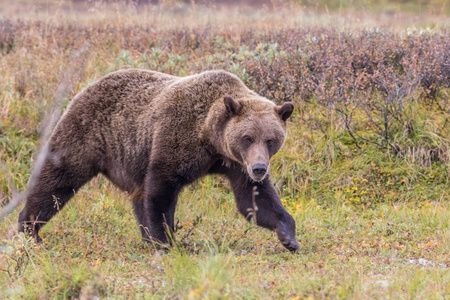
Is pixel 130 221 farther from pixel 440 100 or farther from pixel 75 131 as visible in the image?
pixel 440 100

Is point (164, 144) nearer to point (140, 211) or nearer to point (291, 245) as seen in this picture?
point (140, 211)

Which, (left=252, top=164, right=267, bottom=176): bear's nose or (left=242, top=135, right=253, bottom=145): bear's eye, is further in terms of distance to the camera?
(left=242, top=135, right=253, bottom=145): bear's eye

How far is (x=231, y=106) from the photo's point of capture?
17.8 ft

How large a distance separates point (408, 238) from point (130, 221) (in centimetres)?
338

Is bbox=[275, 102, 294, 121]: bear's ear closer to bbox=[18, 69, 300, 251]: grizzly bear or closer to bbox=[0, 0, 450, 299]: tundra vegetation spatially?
bbox=[18, 69, 300, 251]: grizzly bear

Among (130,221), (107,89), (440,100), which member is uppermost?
(107,89)

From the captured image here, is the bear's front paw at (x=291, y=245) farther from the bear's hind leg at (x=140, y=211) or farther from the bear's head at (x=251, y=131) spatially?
the bear's hind leg at (x=140, y=211)

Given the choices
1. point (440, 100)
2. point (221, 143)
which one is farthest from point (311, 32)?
point (221, 143)

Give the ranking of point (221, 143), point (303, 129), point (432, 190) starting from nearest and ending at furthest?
point (221, 143) → point (432, 190) → point (303, 129)

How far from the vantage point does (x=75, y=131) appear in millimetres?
6148

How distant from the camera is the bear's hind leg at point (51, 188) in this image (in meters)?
6.13

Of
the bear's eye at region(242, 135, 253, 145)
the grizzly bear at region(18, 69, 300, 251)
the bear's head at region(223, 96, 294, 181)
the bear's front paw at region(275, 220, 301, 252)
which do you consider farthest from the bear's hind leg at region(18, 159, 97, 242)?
the bear's front paw at region(275, 220, 301, 252)

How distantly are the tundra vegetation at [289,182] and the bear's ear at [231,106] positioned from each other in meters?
1.25

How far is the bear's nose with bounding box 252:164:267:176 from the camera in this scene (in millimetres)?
5086
